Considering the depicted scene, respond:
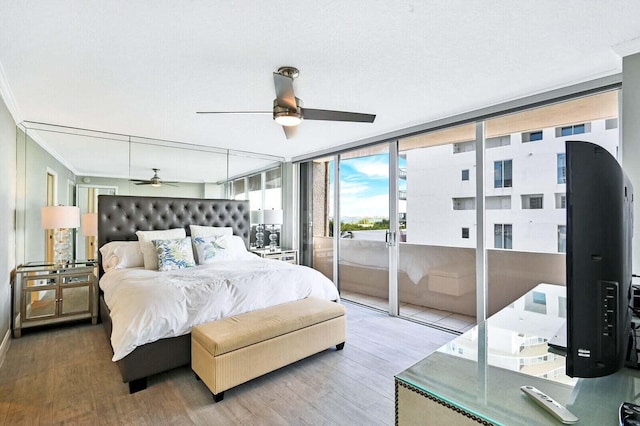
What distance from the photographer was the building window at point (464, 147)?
348 cm

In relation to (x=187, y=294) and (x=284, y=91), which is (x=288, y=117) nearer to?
(x=284, y=91)

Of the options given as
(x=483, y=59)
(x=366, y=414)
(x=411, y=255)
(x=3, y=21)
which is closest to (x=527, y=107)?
(x=483, y=59)

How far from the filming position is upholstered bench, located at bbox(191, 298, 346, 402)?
224 centimetres

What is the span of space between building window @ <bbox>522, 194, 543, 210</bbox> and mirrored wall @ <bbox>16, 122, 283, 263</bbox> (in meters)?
4.10

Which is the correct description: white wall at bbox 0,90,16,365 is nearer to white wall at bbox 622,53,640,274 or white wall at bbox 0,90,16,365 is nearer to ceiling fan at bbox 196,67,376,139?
ceiling fan at bbox 196,67,376,139

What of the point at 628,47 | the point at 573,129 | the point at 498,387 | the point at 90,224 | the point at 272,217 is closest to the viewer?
the point at 498,387

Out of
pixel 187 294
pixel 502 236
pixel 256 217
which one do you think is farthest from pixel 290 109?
pixel 256 217

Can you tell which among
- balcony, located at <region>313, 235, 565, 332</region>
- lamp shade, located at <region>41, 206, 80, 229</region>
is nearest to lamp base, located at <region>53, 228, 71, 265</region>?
lamp shade, located at <region>41, 206, 80, 229</region>

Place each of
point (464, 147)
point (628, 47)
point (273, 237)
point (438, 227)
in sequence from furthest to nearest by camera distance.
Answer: point (273, 237) < point (438, 227) < point (464, 147) < point (628, 47)

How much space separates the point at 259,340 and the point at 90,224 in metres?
3.11

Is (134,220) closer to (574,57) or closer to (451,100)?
(451,100)

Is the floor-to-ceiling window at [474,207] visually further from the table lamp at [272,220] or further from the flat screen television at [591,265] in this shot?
the flat screen television at [591,265]

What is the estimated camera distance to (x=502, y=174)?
326 centimetres

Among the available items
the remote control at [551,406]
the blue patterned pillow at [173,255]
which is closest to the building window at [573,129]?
the remote control at [551,406]
